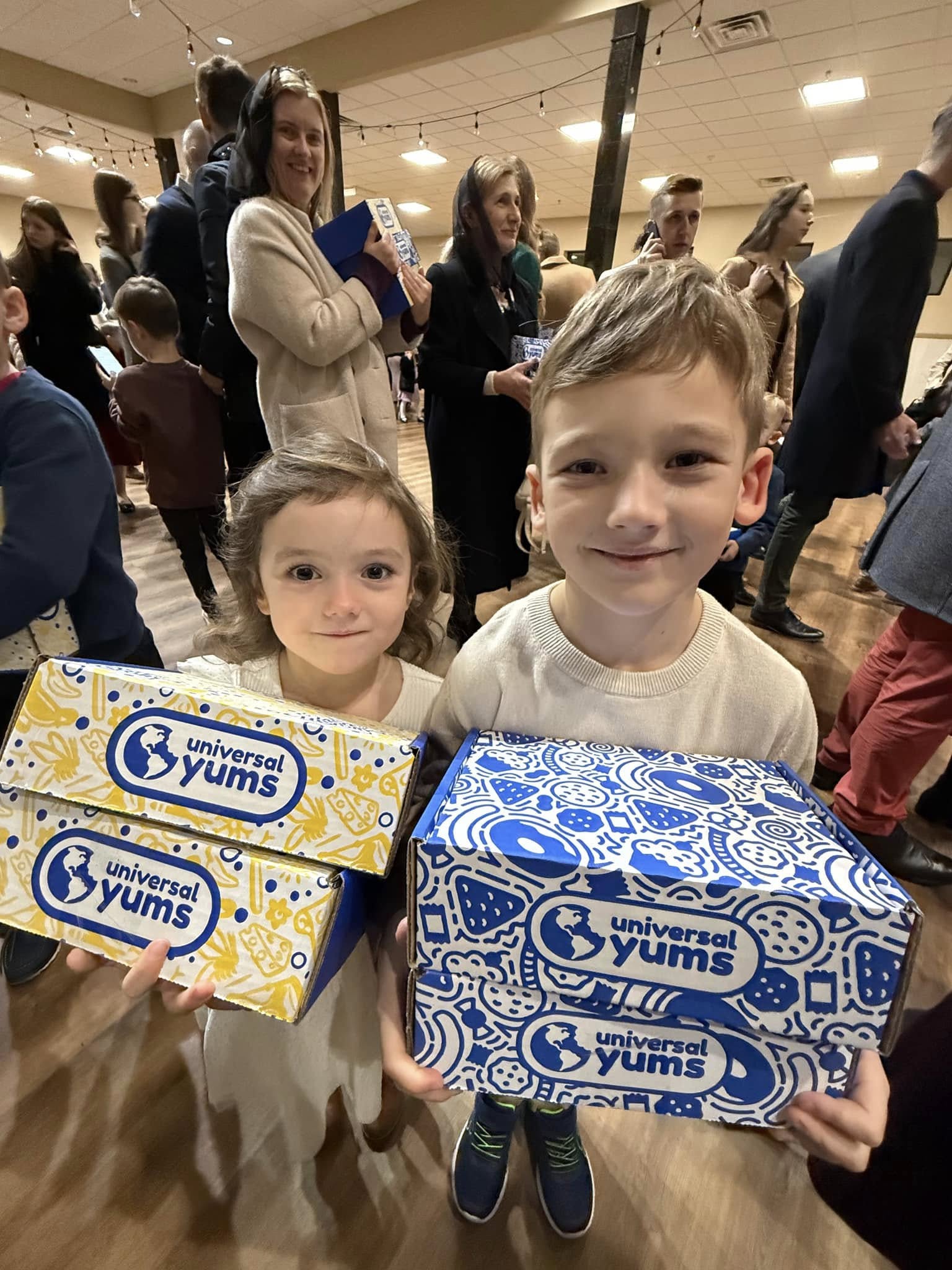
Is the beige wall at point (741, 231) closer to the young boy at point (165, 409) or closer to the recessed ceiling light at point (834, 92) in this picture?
the recessed ceiling light at point (834, 92)

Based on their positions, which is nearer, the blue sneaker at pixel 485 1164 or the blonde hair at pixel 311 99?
the blue sneaker at pixel 485 1164

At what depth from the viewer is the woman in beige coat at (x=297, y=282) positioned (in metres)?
1.14

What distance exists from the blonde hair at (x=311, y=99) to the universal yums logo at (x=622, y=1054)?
1445mm

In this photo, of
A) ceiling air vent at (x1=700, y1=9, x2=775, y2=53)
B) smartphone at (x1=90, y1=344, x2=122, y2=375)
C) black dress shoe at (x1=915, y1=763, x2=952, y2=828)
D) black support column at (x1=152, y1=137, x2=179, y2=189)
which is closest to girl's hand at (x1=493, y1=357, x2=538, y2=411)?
black dress shoe at (x1=915, y1=763, x2=952, y2=828)

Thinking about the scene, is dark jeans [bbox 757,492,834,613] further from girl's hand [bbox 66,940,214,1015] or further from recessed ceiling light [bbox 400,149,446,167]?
recessed ceiling light [bbox 400,149,446,167]

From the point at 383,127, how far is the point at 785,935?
733 cm

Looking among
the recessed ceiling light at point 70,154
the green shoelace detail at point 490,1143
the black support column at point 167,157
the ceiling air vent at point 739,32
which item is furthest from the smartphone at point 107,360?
the recessed ceiling light at point 70,154

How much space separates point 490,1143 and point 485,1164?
3cm

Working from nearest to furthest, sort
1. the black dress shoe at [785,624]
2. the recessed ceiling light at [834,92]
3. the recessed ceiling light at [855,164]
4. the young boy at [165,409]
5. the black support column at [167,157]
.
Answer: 1. the young boy at [165,409]
2. the black dress shoe at [785,624]
3. the recessed ceiling light at [834,92]
4. the recessed ceiling light at [855,164]
5. the black support column at [167,157]

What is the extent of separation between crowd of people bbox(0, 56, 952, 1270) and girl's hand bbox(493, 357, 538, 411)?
0.02 metres

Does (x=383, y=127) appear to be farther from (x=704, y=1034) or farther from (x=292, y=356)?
(x=704, y=1034)

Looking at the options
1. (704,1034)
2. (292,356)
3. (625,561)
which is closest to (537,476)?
Result: (625,561)

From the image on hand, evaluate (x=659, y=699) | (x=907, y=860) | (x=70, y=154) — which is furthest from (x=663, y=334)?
(x=70, y=154)

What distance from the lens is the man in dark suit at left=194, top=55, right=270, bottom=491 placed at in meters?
1.38
